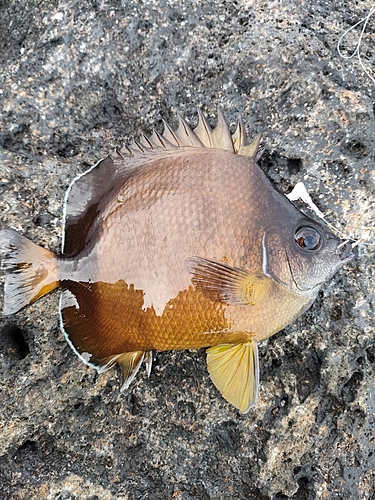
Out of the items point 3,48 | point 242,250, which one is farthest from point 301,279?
point 3,48

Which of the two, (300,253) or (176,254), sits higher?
(176,254)

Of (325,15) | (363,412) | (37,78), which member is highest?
(37,78)

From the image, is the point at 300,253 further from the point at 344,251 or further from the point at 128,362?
the point at 128,362

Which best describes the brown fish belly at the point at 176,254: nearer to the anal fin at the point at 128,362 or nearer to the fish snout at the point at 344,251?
the anal fin at the point at 128,362

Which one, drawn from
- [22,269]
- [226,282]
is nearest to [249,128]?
[226,282]

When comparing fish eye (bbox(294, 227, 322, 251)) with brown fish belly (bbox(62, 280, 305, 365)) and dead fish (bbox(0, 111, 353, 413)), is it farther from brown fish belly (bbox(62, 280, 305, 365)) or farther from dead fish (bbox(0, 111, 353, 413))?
brown fish belly (bbox(62, 280, 305, 365))

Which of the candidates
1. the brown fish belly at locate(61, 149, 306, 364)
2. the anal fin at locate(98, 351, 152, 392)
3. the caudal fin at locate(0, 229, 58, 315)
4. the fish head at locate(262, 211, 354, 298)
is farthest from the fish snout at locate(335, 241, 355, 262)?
the caudal fin at locate(0, 229, 58, 315)

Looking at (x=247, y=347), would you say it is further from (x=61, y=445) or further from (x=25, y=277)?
(x=61, y=445)
